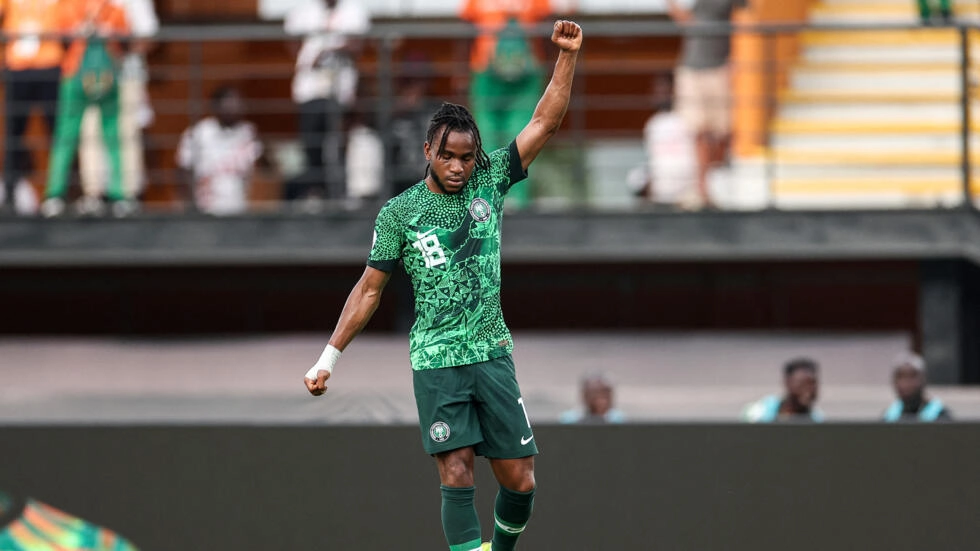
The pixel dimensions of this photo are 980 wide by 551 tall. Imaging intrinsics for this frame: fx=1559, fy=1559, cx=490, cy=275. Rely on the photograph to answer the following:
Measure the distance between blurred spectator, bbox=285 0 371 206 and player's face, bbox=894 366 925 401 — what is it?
4419 millimetres

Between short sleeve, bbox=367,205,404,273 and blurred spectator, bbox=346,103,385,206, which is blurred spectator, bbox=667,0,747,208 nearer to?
blurred spectator, bbox=346,103,385,206

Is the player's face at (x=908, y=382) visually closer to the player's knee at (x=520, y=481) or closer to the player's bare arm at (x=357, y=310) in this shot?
the player's knee at (x=520, y=481)

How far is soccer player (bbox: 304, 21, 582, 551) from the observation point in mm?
6000

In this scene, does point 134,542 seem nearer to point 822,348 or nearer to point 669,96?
point 669,96

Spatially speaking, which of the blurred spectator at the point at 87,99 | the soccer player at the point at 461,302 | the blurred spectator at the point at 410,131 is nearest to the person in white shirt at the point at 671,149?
the blurred spectator at the point at 410,131

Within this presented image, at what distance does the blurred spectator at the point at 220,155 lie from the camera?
39.9ft

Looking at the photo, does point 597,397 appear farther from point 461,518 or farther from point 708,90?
point 461,518

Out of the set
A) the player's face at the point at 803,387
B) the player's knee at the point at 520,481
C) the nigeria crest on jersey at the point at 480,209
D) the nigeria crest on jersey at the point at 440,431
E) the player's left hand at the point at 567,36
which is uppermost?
the player's left hand at the point at 567,36

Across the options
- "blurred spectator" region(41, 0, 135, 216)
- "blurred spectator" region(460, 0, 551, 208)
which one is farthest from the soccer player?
"blurred spectator" region(41, 0, 135, 216)

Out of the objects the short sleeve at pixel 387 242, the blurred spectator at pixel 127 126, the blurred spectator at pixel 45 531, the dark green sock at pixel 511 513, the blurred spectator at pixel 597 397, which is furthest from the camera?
the blurred spectator at pixel 127 126

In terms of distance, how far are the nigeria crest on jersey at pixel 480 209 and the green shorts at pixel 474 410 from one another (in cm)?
55

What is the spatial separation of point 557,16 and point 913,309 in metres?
3.74

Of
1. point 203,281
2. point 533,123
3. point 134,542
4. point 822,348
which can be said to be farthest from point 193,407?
point 533,123

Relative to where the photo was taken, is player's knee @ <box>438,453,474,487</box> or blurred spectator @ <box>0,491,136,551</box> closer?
player's knee @ <box>438,453,474,487</box>
